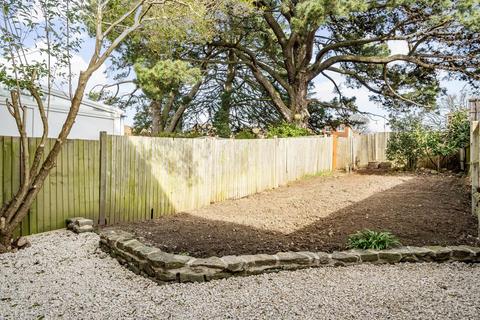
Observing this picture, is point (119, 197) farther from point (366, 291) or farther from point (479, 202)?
point (479, 202)

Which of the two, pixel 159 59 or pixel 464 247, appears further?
pixel 159 59

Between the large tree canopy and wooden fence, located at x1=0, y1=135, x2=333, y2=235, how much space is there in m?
4.89

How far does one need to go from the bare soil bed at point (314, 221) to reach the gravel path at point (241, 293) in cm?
77

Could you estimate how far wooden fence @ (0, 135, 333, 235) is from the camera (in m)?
4.61

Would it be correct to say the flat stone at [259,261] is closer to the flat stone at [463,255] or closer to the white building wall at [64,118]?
the flat stone at [463,255]

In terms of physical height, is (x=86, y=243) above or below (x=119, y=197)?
below

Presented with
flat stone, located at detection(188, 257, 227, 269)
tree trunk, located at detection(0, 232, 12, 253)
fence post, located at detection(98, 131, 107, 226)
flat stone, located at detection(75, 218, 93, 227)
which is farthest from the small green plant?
tree trunk, located at detection(0, 232, 12, 253)

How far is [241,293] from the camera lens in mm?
2969

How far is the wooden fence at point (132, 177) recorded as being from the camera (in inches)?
182

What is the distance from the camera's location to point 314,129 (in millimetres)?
15344

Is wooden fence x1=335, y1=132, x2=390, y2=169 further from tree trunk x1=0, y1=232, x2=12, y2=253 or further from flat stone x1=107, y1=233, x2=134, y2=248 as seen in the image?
tree trunk x1=0, y1=232, x2=12, y2=253

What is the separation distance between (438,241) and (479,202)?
2.62 ft

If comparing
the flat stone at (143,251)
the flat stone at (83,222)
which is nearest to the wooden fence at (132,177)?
the flat stone at (83,222)

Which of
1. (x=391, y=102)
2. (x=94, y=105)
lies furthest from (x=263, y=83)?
(x=94, y=105)
